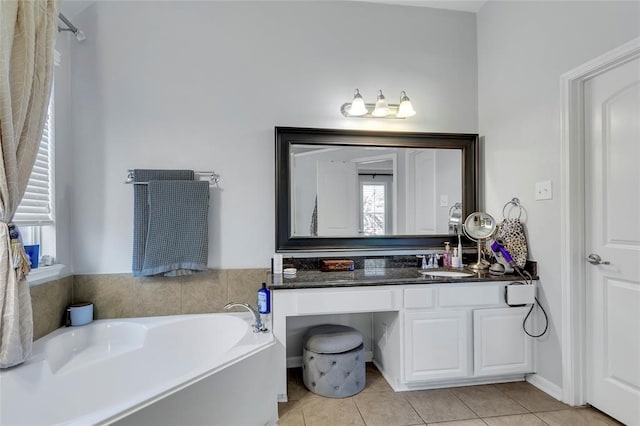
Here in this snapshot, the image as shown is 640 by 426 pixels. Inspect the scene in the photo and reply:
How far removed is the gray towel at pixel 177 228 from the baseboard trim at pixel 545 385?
2.38m

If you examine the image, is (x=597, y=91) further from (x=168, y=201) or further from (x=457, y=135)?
(x=168, y=201)

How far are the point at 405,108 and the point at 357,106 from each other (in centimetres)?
37

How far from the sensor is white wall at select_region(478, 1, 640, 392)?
77.1 inches

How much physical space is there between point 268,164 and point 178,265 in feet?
3.16

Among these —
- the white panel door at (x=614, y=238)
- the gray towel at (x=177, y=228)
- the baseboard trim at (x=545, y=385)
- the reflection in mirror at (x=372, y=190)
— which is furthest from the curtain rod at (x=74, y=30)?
the baseboard trim at (x=545, y=385)

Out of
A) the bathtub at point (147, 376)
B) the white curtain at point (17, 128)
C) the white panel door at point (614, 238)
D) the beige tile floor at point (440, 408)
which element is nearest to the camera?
the bathtub at point (147, 376)

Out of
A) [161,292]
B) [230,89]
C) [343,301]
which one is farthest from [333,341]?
[230,89]

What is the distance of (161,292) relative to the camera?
97.0 inches

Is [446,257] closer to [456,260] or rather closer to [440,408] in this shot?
[456,260]

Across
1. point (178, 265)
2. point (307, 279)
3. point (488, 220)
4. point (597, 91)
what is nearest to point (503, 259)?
point (488, 220)

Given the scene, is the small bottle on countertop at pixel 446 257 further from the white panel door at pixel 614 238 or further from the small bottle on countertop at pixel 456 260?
the white panel door at pixel 614 238

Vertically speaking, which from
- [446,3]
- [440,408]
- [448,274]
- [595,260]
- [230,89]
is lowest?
[440,408]

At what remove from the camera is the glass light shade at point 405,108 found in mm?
2635

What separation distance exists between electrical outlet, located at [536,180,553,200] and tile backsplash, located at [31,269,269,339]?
1.96m
